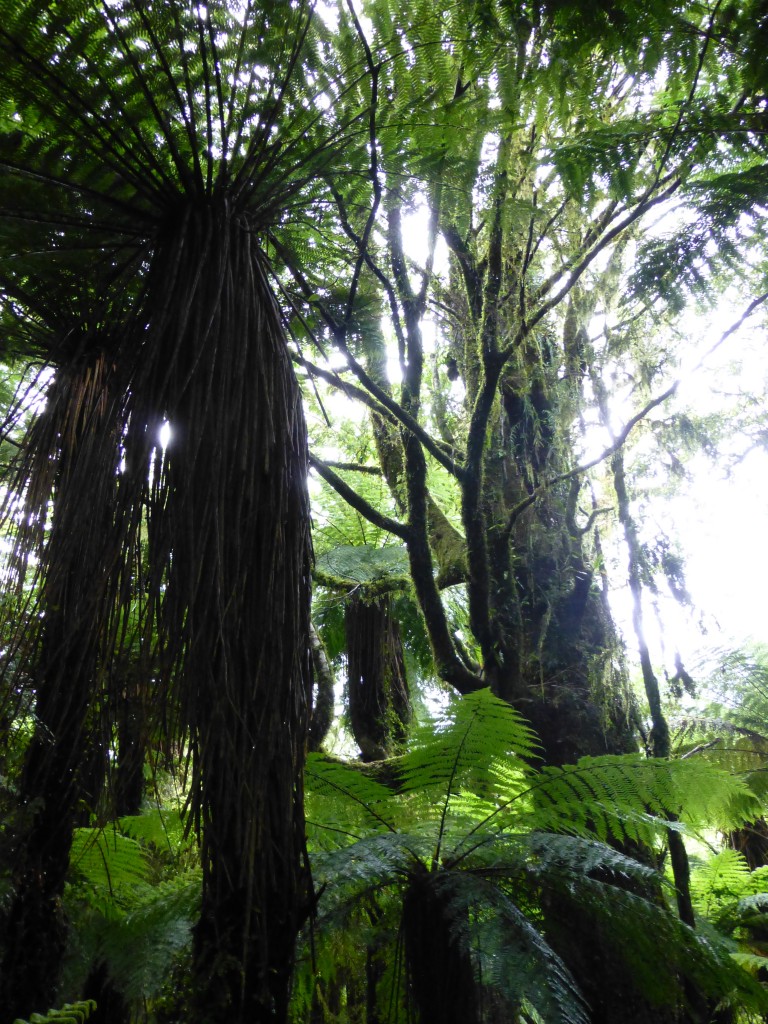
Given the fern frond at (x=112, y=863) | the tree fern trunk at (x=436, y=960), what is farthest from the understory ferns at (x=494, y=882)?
the fern frond at (x=112, y=863)

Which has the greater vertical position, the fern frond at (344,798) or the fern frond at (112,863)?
the fern frond at (344,798)

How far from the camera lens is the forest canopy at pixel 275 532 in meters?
1.25

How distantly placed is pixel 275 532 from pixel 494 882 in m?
1.27

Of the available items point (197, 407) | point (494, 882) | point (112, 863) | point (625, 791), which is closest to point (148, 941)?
point (112, 863)

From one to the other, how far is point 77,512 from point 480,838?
1505 millimetres

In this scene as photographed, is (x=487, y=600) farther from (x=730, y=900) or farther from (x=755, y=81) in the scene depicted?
(x=730, y=900)

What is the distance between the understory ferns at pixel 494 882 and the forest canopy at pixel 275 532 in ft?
0.04

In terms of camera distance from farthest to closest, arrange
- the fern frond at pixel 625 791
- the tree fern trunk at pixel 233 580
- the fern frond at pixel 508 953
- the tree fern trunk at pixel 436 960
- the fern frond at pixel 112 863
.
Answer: the fern frond at pixel 112 863, the fern frond at pixel 625 791, the tree fern trunk at pixel 436 960, the fern frond at pixel 508 953, the tree fern trunk at pixel 233 580

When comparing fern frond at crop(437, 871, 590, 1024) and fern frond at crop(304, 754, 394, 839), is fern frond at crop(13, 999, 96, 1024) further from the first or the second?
fern frond at crop(304, 754, 394, 839)

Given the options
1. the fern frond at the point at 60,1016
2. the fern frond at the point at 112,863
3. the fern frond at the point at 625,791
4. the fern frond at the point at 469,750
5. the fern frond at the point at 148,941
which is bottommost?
the fern frond at the point at 60,1016

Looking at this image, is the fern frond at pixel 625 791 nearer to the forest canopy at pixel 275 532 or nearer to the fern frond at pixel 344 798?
the forest canopy at pixel 275 532

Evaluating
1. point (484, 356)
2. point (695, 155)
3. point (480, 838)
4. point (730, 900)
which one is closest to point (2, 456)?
point (484, 356)

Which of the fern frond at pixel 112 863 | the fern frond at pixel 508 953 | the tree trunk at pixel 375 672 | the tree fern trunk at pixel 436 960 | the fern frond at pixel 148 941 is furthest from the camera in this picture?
the tree trunk at pixel 375 672

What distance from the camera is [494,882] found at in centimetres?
198
